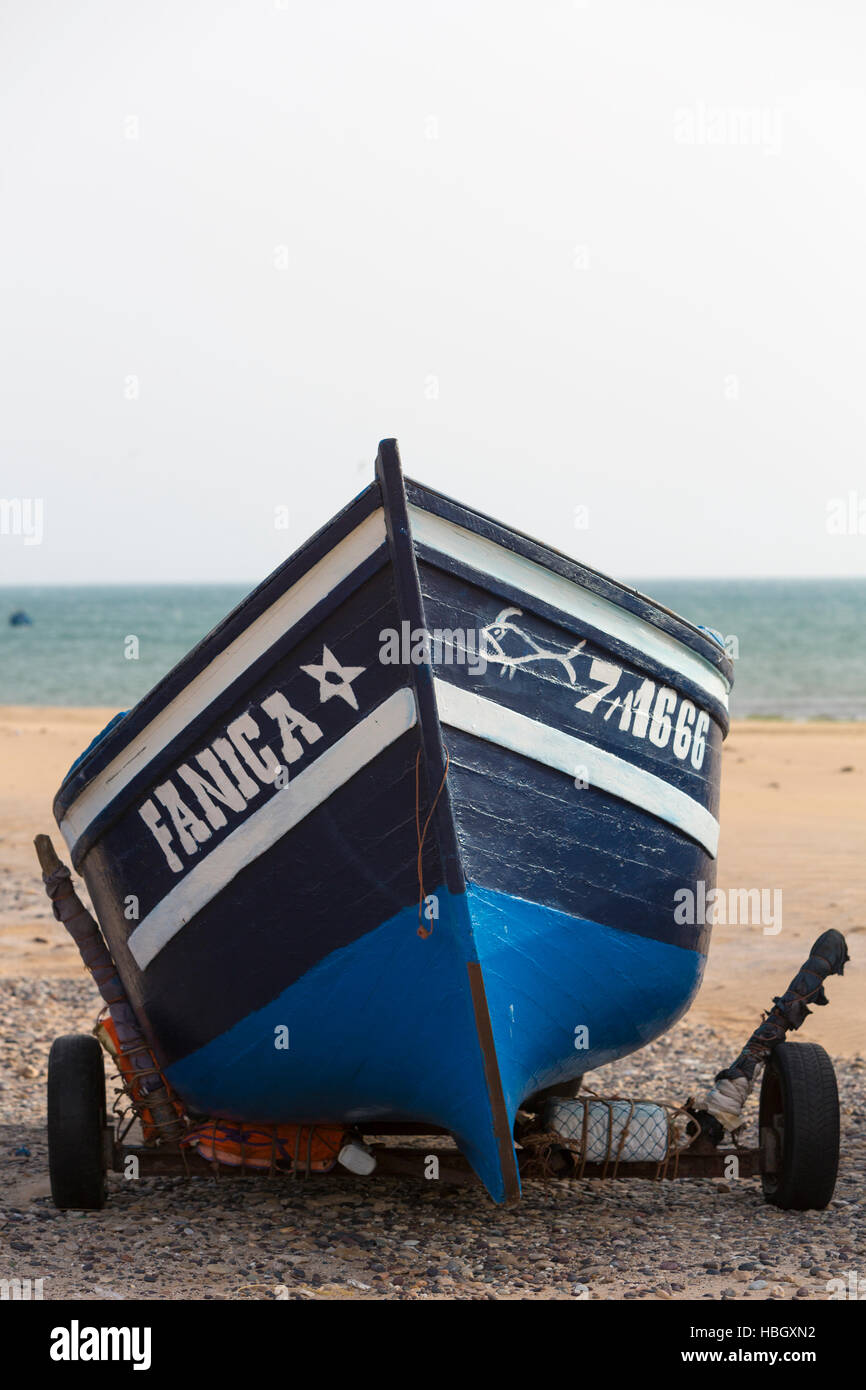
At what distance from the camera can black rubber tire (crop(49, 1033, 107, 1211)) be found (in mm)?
5008

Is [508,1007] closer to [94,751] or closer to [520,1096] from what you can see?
[520,1096]

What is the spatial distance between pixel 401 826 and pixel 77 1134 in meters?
1.70

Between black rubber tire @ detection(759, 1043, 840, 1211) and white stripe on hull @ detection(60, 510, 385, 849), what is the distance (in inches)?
91.1

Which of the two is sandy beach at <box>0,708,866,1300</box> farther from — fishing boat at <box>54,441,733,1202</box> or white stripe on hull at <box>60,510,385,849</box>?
white stripe on hull at <box>60,510,385,849</box>

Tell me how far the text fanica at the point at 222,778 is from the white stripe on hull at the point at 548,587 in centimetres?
69

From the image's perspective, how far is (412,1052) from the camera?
14.8ft

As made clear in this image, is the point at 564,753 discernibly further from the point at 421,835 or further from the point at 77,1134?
the point at 77,1134

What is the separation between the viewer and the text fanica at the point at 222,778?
452 centimetres

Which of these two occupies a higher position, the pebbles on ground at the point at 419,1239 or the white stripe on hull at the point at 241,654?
the white stripe on hull at the point at 241,654

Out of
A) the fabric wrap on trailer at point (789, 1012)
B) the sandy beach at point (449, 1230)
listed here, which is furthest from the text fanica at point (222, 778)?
the fabric wrap on trailer at point (789, 1012)

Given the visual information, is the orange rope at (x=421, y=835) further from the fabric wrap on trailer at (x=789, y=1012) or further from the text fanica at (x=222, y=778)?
the fabric wrap on trailer at (x=789, y=1012)

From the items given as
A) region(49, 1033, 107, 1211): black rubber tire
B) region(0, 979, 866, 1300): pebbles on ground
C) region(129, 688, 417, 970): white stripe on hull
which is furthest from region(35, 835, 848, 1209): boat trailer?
region(129, 688, 417, 970): white stripe on hull

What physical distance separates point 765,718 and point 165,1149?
29.0 meters
